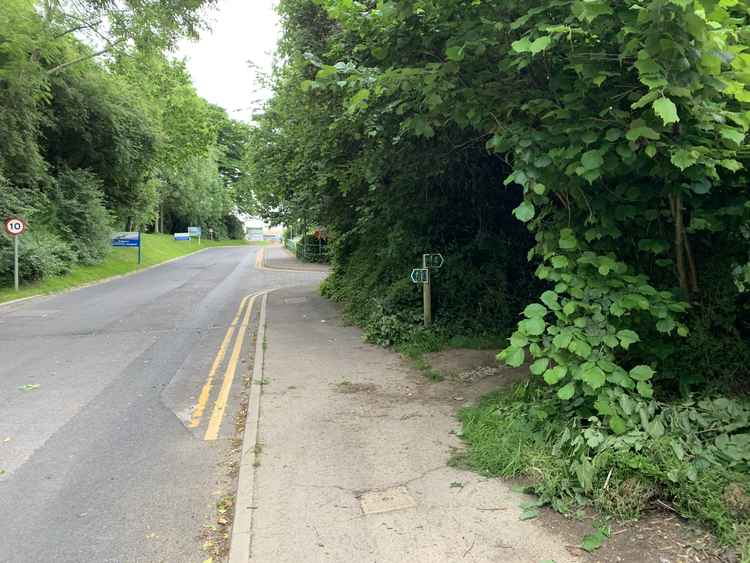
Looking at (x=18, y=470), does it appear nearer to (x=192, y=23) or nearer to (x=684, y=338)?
(x=684, y=338)

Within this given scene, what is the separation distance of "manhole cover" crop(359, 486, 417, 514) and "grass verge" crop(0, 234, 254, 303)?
1740 cm

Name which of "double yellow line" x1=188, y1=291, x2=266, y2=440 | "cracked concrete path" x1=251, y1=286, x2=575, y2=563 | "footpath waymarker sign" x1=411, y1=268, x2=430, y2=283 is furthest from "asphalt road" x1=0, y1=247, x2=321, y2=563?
"footpath waymarker sign" x1=411, y1=268, x2=430, y2=283

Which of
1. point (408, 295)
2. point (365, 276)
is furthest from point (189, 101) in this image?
point (408, 295)

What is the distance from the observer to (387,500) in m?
4.10

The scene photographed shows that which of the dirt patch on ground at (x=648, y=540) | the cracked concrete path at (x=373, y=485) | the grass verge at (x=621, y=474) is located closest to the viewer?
the dirt patch on ground at (x=648, y=540)

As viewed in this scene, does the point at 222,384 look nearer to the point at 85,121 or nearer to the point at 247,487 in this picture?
the point at 247,487

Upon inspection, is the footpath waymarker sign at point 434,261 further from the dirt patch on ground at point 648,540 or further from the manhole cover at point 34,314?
the manhole cover at point 34,314

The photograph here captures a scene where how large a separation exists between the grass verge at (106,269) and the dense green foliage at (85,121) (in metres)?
0.50

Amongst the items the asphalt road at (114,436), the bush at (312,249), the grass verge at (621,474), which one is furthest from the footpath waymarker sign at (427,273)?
the bush at (312,249)

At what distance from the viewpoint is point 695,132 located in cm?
364

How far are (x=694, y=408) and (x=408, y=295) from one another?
255 inches

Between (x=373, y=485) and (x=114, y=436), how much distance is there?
9.76 feet

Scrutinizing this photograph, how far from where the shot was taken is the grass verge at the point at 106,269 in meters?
19.4

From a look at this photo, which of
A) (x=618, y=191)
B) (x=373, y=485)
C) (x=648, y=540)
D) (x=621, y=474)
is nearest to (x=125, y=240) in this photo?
(x=373, y=485)
